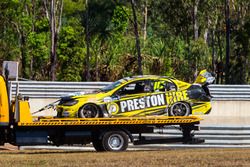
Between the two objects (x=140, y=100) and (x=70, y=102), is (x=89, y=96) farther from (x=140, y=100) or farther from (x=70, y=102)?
(x=140, y=100)

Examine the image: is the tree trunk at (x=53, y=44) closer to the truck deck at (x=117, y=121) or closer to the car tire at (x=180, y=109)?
the car tire at (x=180, y=109)

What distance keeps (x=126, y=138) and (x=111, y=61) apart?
94.6 feet

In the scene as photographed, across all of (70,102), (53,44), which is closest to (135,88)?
(70,102)

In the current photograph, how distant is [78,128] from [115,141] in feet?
3.31

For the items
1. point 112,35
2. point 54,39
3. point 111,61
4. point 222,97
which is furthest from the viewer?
point 112,35

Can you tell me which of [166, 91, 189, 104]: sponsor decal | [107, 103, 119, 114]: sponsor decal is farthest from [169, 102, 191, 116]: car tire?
[107, 103, 119, 114]: sponsor decal

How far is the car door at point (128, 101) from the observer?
822 inches

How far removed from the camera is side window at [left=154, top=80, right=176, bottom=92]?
21328mm

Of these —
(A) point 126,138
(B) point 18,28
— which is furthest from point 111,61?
(A) point 126,138

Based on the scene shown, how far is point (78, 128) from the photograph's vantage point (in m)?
19.9

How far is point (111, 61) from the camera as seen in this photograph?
4862cm

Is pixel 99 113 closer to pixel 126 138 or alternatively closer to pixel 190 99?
pixel 126 138

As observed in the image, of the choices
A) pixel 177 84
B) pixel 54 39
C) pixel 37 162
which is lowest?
pixel 37 162

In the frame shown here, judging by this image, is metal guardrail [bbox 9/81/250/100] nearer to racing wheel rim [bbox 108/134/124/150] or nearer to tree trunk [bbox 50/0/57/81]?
racing wheel rim [bbox 108/134/124/150]
